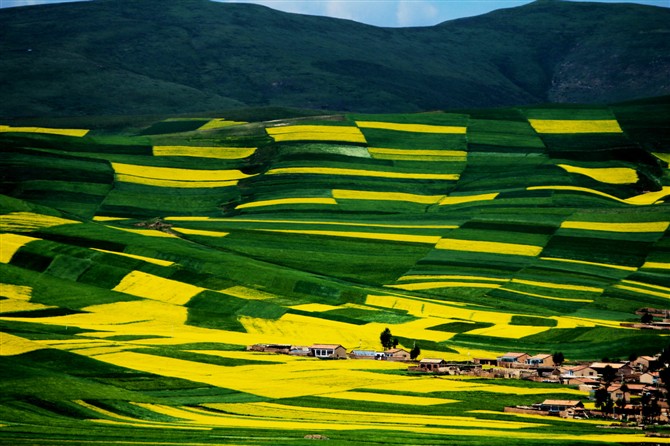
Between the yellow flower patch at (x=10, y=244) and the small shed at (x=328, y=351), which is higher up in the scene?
the yellow flower patch at (x=10, y=244)

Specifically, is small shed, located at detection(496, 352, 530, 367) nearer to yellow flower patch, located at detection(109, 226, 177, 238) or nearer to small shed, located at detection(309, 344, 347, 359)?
small shed, located at detection(309, 344, 347, 359)

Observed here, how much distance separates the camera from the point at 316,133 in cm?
19500

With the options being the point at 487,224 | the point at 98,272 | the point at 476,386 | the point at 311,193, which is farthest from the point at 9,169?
the point at 476,386

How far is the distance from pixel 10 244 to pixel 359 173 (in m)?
61.9

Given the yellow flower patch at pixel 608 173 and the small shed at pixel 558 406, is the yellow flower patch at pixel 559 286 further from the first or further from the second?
the yellow flower patch at pixel 608 173

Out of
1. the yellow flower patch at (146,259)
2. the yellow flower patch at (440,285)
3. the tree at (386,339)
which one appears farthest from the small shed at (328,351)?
the yellow flower patch at (146,259)

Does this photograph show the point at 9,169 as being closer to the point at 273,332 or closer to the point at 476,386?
the point at 273,332

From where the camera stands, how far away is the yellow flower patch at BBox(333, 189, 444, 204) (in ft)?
547

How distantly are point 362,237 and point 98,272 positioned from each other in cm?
3395

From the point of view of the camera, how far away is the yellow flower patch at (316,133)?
19212 centimetres

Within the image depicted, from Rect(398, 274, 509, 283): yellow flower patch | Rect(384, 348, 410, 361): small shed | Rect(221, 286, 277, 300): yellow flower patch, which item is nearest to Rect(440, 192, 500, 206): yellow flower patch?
Rect(398, 274, 509, 283): yellow flower patch

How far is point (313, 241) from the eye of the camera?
465 ft

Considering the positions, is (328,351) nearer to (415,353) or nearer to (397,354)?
(397,354)

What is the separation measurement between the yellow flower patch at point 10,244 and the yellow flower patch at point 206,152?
2167 inches
